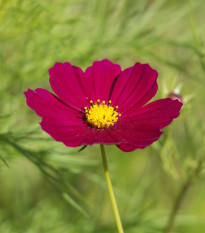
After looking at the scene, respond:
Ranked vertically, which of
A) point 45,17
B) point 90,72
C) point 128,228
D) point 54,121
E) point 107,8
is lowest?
point 128,228

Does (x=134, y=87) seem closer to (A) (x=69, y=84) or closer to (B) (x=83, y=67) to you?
(A) (x=69, y=84)

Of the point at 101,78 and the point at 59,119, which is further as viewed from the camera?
the point at 101,78

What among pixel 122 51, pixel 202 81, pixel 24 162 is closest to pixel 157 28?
pixel 122 51

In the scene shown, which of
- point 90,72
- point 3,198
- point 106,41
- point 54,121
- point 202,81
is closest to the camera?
point 54,121

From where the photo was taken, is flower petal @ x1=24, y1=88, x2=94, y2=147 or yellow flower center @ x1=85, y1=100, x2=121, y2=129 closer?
flower petal @ x1=24, y1=88, x2=94, y2=147

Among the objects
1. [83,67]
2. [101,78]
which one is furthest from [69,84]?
[83,67]

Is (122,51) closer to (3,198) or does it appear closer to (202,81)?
(202,81)
